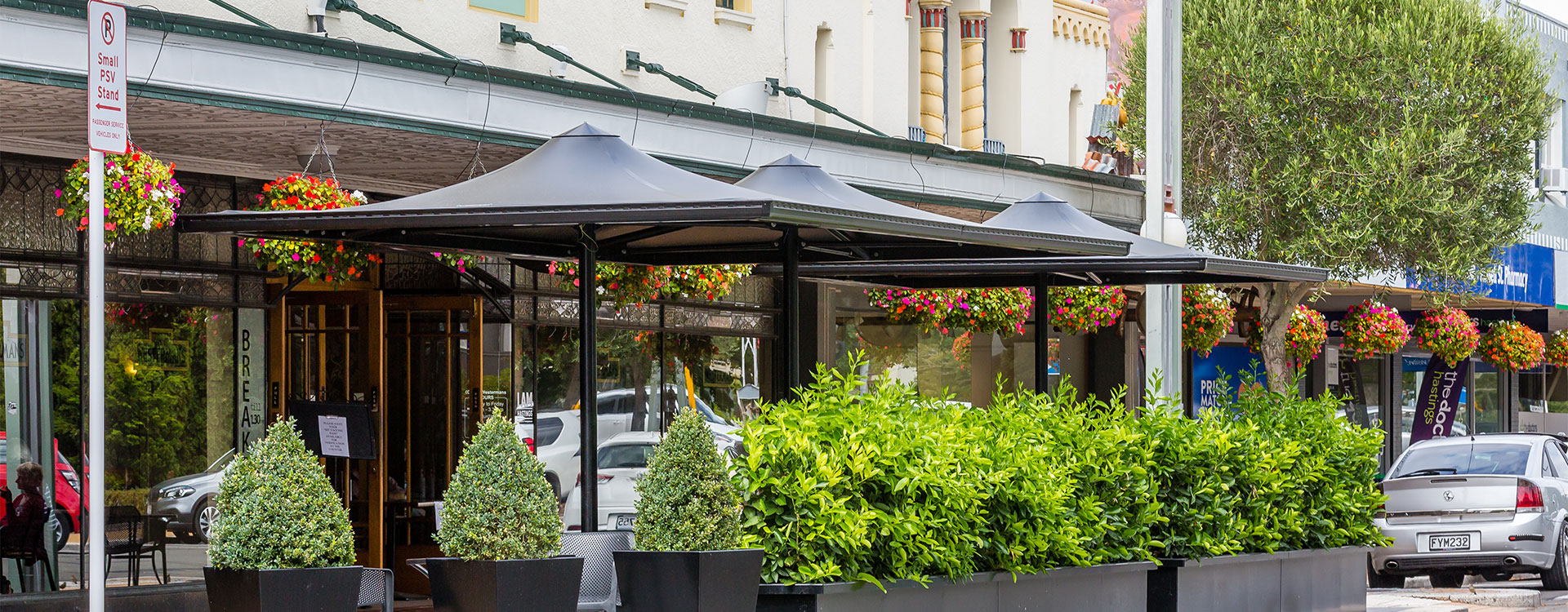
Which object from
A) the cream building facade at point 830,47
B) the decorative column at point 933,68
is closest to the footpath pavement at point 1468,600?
the cream building facade at point 830,47

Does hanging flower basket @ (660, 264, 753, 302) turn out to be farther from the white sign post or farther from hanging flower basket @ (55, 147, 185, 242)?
the white sign post

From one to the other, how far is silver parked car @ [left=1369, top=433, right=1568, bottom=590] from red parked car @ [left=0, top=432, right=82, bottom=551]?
10.6 m

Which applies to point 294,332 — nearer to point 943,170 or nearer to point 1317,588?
point 943,170

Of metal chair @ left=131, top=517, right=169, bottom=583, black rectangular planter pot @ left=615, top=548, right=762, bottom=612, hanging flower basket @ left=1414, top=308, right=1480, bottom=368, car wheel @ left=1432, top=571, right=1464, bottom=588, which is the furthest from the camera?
hanging flower basket @ left=1414, top=308, right=1480, bottom=368

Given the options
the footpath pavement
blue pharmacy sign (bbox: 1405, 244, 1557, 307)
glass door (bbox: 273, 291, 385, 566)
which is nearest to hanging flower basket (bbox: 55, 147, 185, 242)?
glass door (bbox: 273, 291, 385, 566)

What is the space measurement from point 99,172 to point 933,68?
575 inches

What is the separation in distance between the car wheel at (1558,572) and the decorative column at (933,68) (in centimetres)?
730

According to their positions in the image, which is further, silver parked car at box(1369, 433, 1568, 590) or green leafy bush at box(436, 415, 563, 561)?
silver parked car at box(1369, 433, 1568, 590)

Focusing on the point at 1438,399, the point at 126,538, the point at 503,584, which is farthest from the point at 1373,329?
the point at 503,584

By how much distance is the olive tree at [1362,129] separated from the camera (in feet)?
62.0

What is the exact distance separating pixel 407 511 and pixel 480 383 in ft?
3.61

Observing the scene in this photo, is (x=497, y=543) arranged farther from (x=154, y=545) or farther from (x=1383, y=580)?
(x=1383, y=580)

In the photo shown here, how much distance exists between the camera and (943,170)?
48.7 ft

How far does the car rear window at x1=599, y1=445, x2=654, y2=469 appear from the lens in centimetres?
1484
